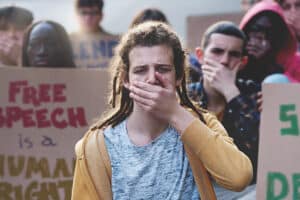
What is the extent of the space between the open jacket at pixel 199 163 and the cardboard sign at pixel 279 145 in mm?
584

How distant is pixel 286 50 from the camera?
4434 mm

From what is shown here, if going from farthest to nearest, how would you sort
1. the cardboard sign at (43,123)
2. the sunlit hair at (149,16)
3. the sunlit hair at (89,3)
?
the sunlit hair at (89,3)
the sunlit hair at (149,16)
the cardboard sign at (43,123)

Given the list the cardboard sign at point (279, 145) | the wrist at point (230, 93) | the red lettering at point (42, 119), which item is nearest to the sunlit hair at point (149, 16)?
the red lettering at point (42, 119)

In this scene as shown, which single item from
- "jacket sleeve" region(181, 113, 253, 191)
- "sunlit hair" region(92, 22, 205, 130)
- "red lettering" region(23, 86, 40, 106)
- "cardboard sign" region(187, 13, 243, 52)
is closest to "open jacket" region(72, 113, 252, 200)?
"jacket sleeve" region(181, 113, 253, 191)

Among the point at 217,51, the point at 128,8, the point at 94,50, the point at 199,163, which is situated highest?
the point at 128,8

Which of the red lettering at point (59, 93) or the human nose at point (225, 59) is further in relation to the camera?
the red lettering at point (59, 93)

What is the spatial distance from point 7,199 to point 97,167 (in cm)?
143

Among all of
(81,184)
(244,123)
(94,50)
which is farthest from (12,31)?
(81,184)

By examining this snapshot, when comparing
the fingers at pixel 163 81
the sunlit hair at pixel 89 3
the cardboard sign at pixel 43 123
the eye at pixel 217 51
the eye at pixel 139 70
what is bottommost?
the cardboard sign at pixel 43 123

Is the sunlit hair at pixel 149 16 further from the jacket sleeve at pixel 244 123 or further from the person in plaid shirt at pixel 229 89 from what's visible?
the jacket sleeve at pixel 244 123

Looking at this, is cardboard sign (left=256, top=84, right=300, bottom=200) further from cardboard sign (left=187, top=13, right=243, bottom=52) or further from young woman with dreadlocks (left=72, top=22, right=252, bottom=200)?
cardboard sign (left=187, top=13, right=243, bottom=52)

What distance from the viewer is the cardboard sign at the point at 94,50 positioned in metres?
5.35

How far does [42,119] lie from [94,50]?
134 centimetres

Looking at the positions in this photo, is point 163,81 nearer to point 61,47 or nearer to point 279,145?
point 279,145
